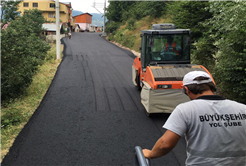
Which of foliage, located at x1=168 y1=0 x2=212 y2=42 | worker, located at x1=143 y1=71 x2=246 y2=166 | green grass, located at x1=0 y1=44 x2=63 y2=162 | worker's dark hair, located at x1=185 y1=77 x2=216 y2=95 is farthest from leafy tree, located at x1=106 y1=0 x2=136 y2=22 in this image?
worker, located at x1=143 y1=71 x2=246 y2=166

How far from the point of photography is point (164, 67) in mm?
8352

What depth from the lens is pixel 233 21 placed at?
820 centimetres

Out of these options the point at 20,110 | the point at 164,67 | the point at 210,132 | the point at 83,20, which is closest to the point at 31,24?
the point at 20,110

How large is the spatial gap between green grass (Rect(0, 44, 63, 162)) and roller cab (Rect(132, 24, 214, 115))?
398 centimetres

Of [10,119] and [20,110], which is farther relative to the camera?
[20,110]

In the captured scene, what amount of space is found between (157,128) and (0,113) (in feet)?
18.9

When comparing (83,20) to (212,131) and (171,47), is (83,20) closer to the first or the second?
(171,47)

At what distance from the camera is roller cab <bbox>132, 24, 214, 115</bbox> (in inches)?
299

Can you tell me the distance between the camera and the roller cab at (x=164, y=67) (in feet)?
24.9

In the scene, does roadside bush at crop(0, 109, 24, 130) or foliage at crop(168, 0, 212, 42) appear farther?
foliage at crop(168, 0, 212, 42)

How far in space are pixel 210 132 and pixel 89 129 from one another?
206 inches

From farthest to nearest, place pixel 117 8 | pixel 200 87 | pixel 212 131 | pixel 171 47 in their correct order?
pixel 117 8, pixel 171 47, pixel 200 87, pixel 212 131

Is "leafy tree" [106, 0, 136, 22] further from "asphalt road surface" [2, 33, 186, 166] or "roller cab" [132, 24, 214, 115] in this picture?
"roller cab" [132, 24, 214, 115]

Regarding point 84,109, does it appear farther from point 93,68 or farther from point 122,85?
point 93,68
